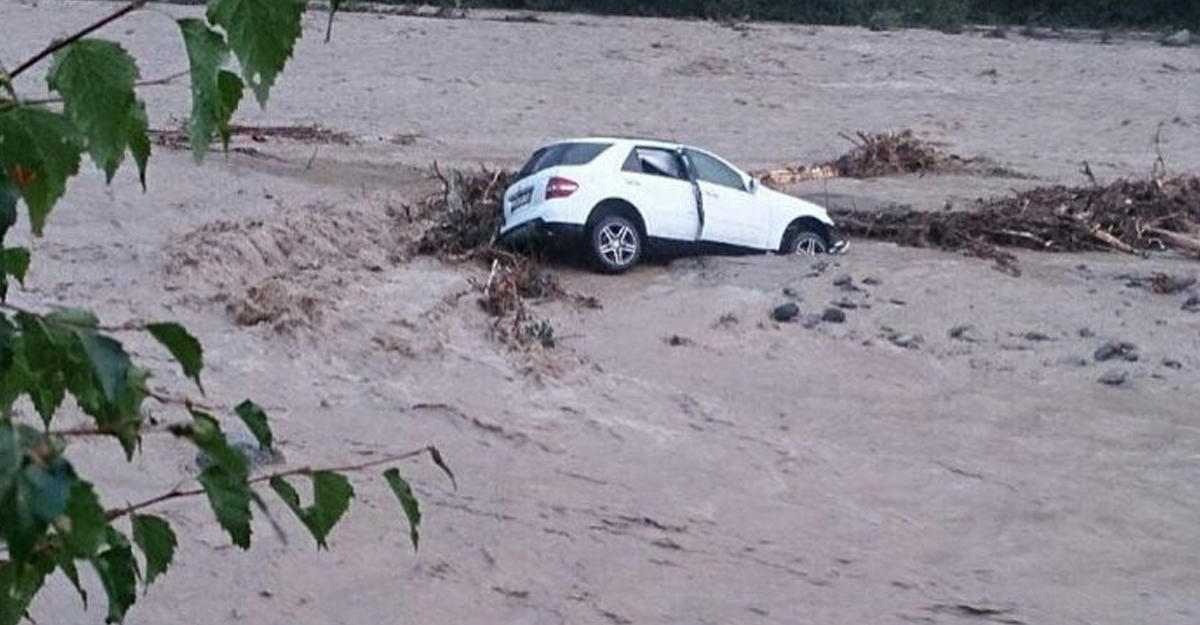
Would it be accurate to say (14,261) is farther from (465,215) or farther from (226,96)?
(465,215)

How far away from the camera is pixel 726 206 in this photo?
2002cm

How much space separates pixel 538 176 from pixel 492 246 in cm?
77

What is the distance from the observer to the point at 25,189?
83.7 inches

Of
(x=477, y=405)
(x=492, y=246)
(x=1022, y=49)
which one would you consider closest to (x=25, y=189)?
(x=477, y=405)

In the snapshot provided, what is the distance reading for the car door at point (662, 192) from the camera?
19.3 meters

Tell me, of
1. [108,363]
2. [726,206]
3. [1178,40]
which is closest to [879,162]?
[726,206]

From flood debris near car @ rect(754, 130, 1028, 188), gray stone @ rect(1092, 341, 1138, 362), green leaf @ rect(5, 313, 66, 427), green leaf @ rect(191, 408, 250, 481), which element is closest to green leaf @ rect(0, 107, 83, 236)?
green leaf @ rect(5, 313, 66, 427)

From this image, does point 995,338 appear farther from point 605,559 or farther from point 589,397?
point 605,559

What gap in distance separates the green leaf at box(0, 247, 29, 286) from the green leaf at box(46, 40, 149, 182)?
230 millimetres

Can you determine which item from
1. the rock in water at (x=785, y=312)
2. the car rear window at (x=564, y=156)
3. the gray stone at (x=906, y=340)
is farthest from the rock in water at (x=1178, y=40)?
the gray stone at (x=906, y=340)

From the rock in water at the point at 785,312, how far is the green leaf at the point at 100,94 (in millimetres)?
15254

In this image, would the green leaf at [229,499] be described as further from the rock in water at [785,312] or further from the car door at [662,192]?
the car door at [662,192]

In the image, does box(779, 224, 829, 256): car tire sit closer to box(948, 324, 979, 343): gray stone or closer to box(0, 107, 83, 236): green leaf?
box(948, 324, 979, 343): gray stone

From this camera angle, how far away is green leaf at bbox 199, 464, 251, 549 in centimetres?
233
